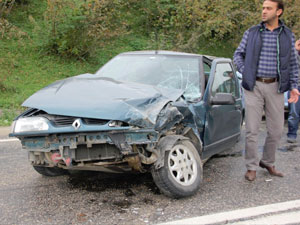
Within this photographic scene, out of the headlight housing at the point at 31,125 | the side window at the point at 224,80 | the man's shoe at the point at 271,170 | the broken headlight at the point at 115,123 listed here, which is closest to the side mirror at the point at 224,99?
the side window at the point at 224,80

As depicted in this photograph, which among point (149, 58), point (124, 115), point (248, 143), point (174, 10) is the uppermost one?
point (174, 10)

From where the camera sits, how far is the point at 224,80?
5.14 m

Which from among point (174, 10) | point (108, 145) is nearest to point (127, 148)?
point (108, 145)

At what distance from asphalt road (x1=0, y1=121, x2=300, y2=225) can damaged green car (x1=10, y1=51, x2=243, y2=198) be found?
206 mm

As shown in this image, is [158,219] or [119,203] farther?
[119,203]

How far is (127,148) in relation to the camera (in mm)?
3363

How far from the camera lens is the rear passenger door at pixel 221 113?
14.4 ft

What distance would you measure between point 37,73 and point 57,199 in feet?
28.6

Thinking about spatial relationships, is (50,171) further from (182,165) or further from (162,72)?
(162,72)

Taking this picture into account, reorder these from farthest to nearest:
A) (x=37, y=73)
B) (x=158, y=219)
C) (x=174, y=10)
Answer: (x=174, y=10)
(x=37, y=73)
(x=158, y=219)

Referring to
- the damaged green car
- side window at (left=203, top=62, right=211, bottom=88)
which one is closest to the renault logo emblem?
the damaged green car

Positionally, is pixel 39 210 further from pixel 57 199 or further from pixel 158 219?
pixel 158 219

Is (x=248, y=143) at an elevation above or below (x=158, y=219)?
above

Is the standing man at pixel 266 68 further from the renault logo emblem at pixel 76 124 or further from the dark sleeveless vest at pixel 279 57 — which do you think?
the renault logo emblem at pixel 76 124
